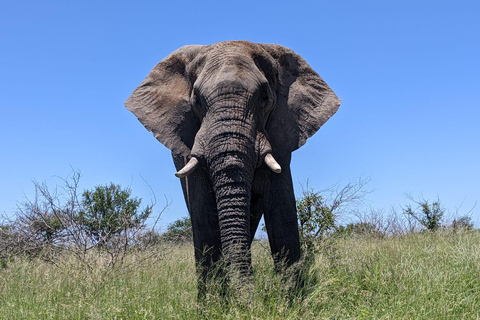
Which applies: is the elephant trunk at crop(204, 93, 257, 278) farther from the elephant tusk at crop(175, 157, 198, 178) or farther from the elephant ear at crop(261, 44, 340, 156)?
the elephant ear at crop(261, 44, 340, 156)

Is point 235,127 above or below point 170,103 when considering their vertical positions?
below

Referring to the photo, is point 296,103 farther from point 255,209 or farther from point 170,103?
point 170,103

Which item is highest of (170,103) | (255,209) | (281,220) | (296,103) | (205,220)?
(170,103)

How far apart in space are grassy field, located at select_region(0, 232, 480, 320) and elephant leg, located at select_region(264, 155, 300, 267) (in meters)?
0.26

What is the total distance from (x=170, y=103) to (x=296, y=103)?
4.74 ft

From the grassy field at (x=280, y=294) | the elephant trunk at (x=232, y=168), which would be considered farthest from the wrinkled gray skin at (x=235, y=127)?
the grassy field at (x=280, y=294)

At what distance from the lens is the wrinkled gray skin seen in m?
5.01

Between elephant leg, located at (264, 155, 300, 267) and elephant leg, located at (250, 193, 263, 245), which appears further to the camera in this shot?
elephant leg, located at (250, 193, 263, 245)

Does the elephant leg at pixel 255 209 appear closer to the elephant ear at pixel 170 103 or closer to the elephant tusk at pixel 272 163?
the elephant tusk at pixel 272 163

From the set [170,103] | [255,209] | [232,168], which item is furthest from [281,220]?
[170,103]

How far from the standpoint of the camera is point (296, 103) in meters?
6.05

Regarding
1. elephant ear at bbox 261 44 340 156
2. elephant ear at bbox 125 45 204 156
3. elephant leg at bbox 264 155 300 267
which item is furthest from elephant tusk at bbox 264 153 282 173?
elephant ear at bbox 125 45 204 156

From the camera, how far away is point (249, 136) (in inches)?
202

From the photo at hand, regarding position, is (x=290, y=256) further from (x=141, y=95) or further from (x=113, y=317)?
(x=141, y=95)
